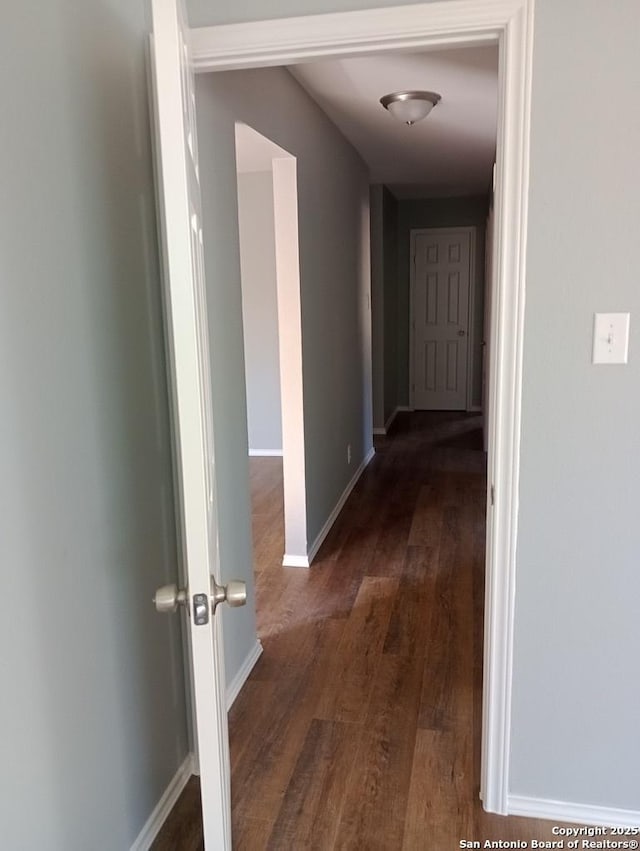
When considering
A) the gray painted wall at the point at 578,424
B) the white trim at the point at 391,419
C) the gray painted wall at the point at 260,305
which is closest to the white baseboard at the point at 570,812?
the gray painted wall at the point at 578,424

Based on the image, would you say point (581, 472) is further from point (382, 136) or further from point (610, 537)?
point (382, 136)

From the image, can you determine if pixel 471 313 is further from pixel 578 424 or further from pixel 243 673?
pixel 578 424

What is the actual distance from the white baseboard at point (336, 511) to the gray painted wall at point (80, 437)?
180cm

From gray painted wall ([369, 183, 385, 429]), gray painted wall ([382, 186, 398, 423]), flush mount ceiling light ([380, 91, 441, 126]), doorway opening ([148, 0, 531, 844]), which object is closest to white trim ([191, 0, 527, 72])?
doorway opening ([148, 0, 531, 844])

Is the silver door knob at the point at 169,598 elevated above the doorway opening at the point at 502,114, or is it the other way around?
the doorway opening at the point at 502,114

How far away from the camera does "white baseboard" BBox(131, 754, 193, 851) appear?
1.72 metres

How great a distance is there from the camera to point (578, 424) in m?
1.64

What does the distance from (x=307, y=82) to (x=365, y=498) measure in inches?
101

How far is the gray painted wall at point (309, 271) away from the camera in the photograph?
2221 mm

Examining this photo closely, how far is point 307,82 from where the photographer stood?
120 inches

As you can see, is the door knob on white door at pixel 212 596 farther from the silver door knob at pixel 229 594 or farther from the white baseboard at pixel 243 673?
the white baseboard at pixel 243 673

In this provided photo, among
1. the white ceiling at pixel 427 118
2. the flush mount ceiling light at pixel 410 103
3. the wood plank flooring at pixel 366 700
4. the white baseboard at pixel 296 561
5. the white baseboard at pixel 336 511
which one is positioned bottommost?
the wood plank flooring at pixel 366 700

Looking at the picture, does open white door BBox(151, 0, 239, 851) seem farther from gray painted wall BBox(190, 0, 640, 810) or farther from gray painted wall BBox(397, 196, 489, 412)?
gray painted wall BBox(397, 196, 489, 412)

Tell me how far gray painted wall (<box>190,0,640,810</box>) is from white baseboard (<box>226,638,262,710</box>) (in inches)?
39.3
